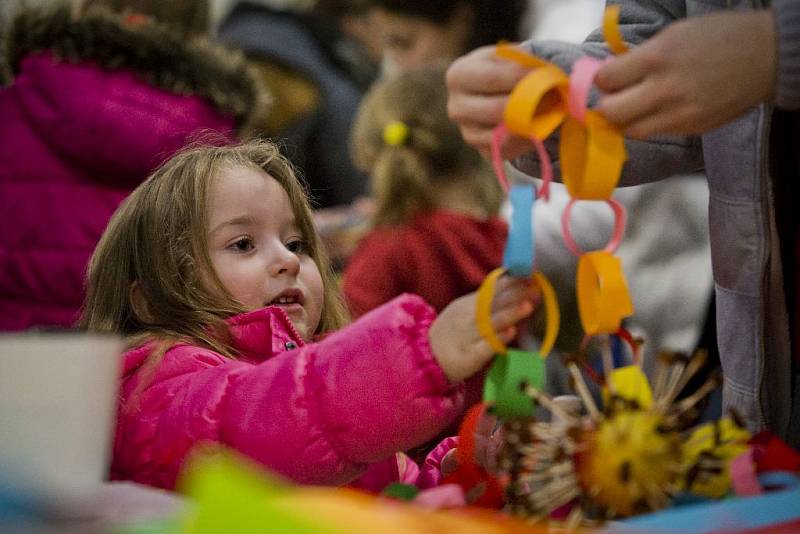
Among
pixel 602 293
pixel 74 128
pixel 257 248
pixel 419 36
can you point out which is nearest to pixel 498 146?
pixel 602 293

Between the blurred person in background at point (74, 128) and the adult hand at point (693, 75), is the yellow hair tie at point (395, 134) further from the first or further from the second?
the adult hand at point (693, 75)

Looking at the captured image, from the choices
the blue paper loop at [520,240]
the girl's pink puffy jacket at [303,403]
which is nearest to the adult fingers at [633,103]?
the blue paper loop at [520,240]

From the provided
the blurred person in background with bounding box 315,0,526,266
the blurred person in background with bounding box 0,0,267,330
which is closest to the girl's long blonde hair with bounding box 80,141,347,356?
the blurred person in background with bounding box 0,0,267,330

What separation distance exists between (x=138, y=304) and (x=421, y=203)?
→ 1.34m

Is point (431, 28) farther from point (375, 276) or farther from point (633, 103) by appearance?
point (633, 103)

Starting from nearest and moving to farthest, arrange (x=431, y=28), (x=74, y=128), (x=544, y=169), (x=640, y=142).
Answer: (x=544, y=169)
(x=640, y=142)
(x=74, y=128)
(x=431, y=28)

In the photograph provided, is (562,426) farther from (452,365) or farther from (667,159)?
(667,159)

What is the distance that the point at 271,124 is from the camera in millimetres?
3236

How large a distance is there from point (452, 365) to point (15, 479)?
366 millimetres

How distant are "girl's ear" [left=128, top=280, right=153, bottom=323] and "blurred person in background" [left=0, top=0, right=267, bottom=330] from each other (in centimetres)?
91

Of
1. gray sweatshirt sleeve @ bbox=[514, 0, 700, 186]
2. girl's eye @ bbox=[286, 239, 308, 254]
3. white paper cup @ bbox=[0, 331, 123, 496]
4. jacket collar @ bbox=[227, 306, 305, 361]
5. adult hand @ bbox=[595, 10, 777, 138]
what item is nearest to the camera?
white paper cup @ bbox=[0, 331, 123, 496]

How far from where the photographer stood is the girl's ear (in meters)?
1.41

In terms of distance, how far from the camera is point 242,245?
1.42 metres

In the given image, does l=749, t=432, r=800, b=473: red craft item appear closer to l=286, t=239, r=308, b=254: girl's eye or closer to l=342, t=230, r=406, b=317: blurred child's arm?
l=286, t=239, r=308, b=254: girl's eye
